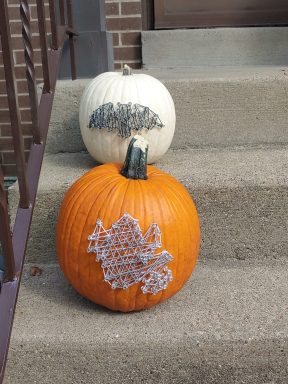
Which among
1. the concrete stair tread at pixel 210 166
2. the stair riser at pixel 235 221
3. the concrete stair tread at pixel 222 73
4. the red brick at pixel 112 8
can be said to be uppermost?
the red brick at pixel 112 8

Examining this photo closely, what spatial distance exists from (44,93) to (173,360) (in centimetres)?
111

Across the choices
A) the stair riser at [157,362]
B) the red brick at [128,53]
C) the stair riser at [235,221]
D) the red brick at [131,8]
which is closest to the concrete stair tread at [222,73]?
the red brick at [128,53]

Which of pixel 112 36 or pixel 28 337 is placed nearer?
pixel 28 337

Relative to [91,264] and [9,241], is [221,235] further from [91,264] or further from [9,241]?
[9,241]

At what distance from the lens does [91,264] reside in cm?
171

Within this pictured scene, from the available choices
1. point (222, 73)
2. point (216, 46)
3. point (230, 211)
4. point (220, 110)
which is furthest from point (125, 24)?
point (230, 211)

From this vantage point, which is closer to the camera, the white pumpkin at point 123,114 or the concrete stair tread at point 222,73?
the white pumpkin at point 123,114

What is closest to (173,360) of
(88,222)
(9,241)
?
(88,222)

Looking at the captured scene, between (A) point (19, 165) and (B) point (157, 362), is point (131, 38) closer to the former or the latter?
(A) point (19, 165)

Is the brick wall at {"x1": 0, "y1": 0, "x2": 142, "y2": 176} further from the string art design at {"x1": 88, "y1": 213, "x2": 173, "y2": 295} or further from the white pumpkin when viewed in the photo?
the string art design at {"x1": 88, "y1": 213, "x2": 173, "y2": 295}

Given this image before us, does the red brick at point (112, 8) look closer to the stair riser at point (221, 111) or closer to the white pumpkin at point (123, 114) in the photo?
the stair riser at point (221, 111)

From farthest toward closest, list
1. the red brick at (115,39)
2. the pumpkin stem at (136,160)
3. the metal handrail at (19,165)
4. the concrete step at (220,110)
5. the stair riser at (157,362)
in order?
the red brick at (115,39) → the concrete step at (220,110) → the pumpkin stem at (136,160) → the stair riser at (157,362) → the metal handrail at (19,165)

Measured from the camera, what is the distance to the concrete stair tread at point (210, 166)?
2.07m

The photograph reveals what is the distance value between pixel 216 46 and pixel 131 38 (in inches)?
21.9
